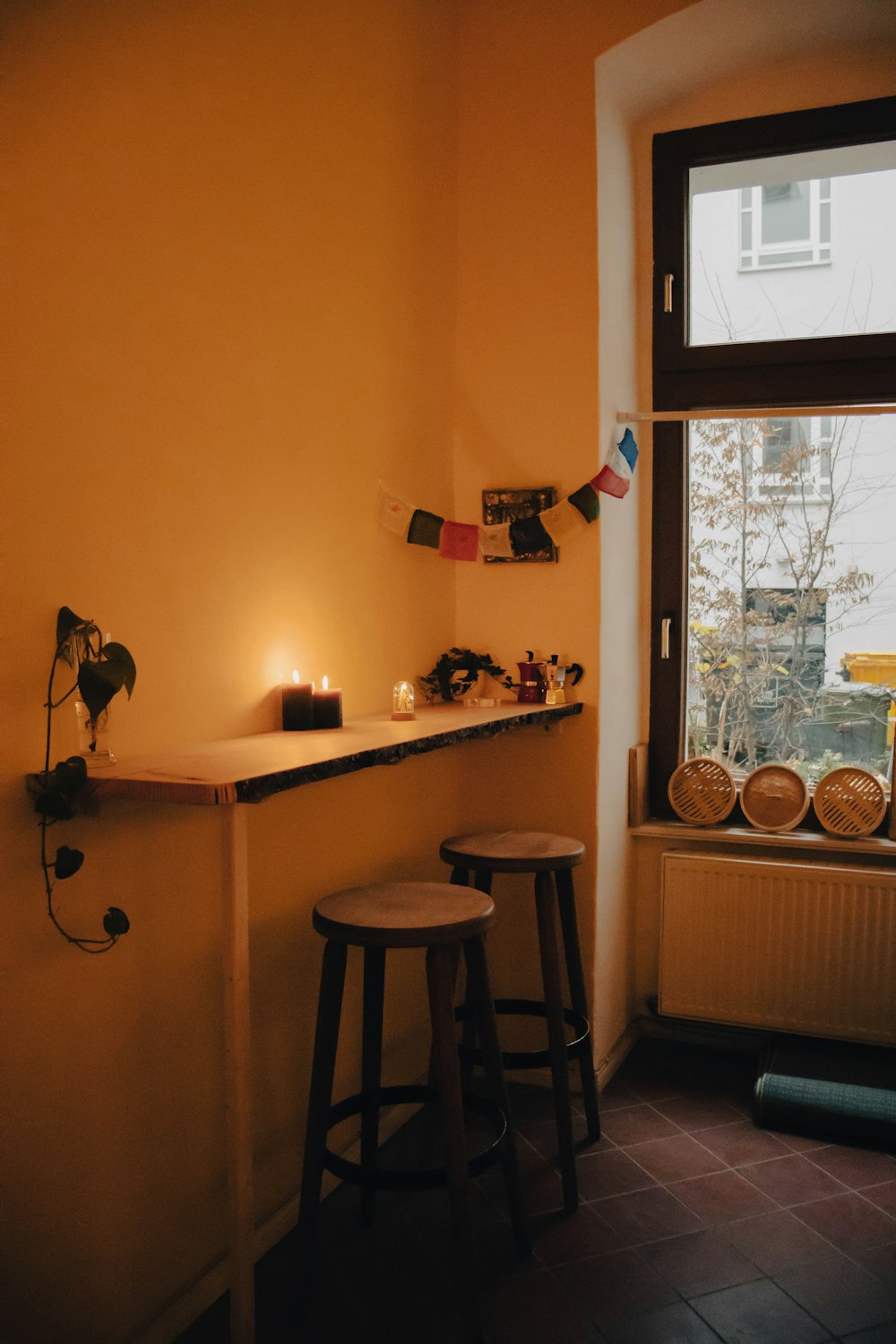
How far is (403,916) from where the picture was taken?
78.7 inches

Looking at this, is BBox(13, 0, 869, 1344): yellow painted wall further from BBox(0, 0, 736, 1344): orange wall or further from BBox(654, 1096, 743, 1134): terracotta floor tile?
BBox(654, 1096, 743, 1134): terracotta floor tile

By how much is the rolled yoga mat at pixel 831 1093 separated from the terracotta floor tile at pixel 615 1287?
75 centimetres

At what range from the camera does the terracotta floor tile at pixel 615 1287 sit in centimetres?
205

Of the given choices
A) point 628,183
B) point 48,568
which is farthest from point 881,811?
point 48,568

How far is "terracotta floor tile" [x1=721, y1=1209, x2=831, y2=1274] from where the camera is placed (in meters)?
2.21

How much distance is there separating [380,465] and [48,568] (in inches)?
48.6

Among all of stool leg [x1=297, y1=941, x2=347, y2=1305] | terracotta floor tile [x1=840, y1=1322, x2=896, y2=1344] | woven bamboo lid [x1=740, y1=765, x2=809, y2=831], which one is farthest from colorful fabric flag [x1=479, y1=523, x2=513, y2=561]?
terracotta floor tile [x1=840, y1=1322, x2=896, y2=1344]

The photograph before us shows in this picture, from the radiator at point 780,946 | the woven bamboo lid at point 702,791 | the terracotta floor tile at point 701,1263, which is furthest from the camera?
the woven bamboo lid at point 702,791

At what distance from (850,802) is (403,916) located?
1.77 m

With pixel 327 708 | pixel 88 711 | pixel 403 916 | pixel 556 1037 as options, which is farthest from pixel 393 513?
pixel 556 1037

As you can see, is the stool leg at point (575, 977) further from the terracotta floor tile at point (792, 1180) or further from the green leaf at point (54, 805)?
the green leaf at point (54, 805)

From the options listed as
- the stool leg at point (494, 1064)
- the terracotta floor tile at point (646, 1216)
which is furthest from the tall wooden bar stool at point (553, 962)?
the stool leg at point (494, 1064)

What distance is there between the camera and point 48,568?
163cm

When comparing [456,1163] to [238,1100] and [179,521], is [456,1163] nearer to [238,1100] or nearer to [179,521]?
[238,1100]
